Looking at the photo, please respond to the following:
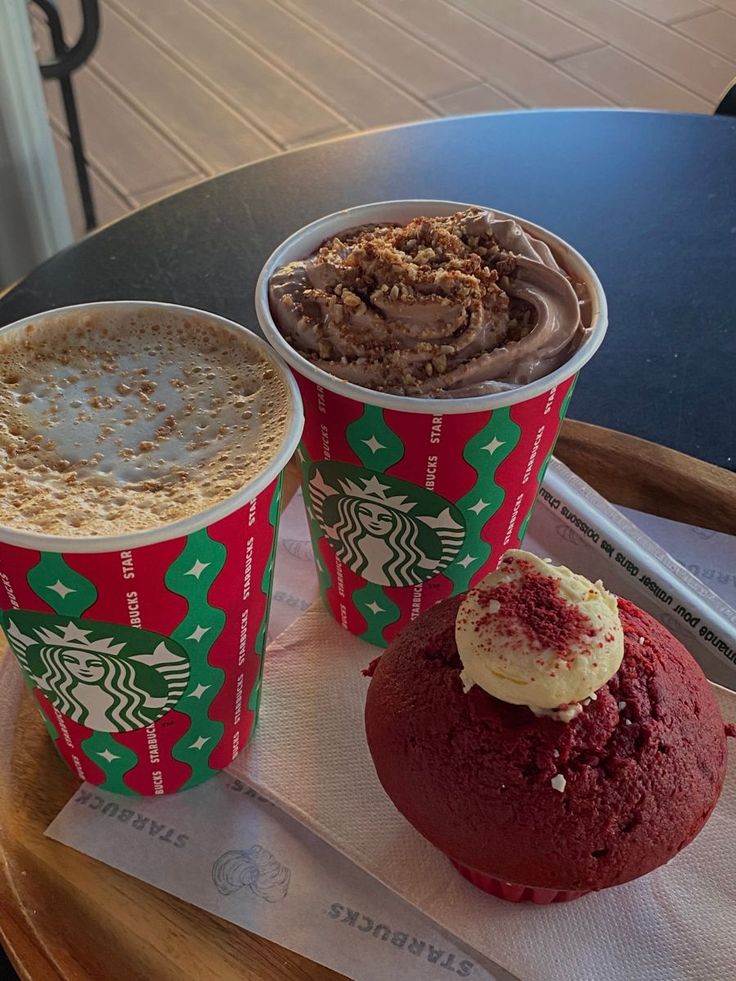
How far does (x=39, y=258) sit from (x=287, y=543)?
114cm

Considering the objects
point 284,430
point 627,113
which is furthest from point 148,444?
point 627,113

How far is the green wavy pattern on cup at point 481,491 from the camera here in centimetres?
82

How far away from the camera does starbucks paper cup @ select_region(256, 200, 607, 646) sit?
807 millimetres

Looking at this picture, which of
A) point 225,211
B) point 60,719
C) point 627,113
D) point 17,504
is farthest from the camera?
point 627,113

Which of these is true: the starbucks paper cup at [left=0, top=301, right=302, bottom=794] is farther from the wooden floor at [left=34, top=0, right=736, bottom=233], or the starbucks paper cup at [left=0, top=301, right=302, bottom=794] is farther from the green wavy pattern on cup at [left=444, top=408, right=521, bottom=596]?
the wooden floor at [left=34, top=0, right=736, bottom=233]

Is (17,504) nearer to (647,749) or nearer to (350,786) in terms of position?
(350,786)

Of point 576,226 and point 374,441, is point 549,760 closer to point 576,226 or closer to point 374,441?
point 374,441

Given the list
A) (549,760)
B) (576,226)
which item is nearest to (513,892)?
(549,760)

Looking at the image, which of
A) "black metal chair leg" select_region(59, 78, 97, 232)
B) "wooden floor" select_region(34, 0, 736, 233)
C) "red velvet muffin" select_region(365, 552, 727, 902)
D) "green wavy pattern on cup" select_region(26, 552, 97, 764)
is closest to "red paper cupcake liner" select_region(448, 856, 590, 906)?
"red velvet muffin" select_region(365, 552, 727, 902)

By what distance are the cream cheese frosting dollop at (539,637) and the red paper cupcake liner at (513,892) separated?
0.15 metres

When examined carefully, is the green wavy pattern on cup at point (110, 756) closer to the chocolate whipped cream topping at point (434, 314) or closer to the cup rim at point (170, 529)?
the cup rim at point (170, 529)

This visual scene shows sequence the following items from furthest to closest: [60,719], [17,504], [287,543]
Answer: [287,543], [60,719], [17,504]

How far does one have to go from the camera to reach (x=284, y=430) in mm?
758

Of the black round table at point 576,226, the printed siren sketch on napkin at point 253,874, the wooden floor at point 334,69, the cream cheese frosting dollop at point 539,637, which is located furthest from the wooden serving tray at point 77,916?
the wooden floor at point 334,69
